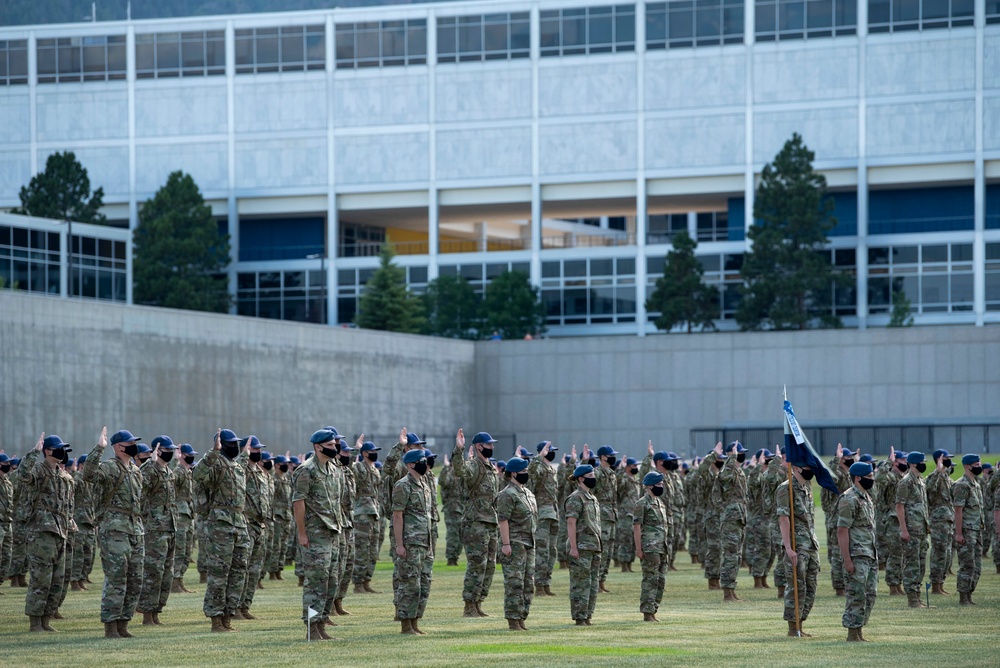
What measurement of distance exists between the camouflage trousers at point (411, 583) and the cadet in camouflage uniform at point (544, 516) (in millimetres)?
4112

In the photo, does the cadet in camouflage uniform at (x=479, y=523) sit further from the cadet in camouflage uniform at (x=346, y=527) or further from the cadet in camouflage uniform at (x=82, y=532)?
the cadet in camouflage uniform at (x=82, y=532)

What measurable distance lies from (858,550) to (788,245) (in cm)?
5434

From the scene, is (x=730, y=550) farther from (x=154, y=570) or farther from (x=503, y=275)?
(x=503, y=275)

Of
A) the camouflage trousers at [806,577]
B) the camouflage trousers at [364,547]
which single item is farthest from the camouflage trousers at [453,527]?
the camouflage trousers at [806,577]

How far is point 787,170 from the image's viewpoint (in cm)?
6862

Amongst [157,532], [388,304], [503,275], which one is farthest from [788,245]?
[157,532]

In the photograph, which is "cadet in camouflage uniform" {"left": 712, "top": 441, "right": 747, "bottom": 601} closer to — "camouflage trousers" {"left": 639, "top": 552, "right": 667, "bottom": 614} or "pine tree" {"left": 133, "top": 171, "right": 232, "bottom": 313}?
"camouflage trousers" {"left": 639, "top": 552, "right": 667, "bottom": 614}

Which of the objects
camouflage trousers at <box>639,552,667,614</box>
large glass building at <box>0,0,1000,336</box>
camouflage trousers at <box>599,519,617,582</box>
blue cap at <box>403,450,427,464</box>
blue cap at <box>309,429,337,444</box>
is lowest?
camouflage trousers at <box>599,519,617,582</box>

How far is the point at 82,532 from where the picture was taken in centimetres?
2286

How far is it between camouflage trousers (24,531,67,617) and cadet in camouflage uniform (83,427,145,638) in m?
1.13

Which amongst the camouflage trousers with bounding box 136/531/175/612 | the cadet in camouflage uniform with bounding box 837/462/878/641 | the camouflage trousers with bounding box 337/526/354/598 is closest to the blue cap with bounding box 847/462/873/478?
the cadet in camouflage uniform with bounding box 837/462/878/641

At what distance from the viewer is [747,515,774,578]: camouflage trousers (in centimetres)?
2330

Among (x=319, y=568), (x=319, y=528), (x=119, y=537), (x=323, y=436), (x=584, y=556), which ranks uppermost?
(x=323, y=436)

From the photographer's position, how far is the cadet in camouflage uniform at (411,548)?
1694 cm
